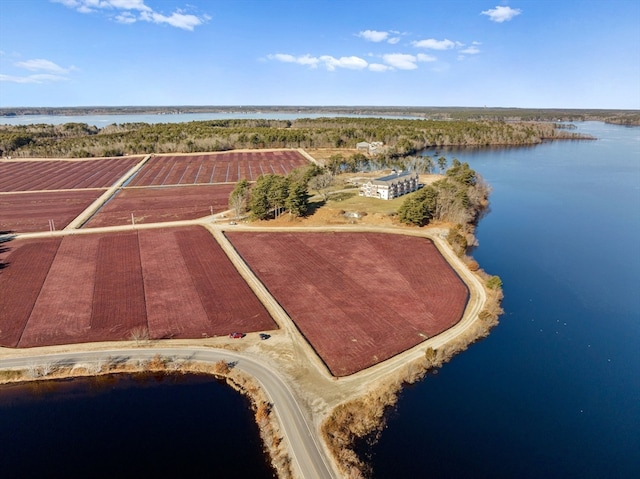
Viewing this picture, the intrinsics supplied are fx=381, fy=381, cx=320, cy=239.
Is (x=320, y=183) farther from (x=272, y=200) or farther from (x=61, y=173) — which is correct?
(x=61, y=173)

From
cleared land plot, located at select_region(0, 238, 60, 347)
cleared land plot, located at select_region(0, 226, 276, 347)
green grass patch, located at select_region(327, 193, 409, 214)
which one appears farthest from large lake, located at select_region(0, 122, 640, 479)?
green grass patch, located at select_region(327, 193, 409, 214)

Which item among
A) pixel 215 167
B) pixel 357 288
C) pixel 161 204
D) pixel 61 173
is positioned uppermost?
pixel 215 167

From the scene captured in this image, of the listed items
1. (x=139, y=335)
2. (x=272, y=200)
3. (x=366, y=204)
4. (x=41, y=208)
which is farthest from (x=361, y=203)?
(x=41, y=208)

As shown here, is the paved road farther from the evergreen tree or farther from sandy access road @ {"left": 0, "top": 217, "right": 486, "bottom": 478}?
the evergreen tree

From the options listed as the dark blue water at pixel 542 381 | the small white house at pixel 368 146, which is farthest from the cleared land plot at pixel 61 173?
the dark blue water at pixel 542 381

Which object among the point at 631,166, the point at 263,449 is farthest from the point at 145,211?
the point at 631,166

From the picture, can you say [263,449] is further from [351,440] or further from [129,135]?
[129,135]
